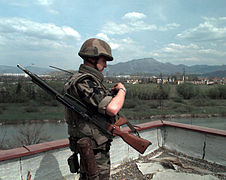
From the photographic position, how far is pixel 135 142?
1740mm

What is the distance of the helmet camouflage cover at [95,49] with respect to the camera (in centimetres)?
169

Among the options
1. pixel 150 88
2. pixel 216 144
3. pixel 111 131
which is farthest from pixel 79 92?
pixel 150 88

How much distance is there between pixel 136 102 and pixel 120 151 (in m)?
21.7

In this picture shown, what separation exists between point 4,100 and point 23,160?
22.5 meters

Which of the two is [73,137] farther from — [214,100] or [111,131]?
[214,100]

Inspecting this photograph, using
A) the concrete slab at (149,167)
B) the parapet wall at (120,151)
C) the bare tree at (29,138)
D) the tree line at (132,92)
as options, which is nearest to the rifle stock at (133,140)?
the parapet wall at (120,151)

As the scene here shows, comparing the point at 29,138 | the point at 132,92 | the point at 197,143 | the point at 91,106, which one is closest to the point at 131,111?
the point at 132,92

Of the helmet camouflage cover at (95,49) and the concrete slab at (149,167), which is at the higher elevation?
the helmet camouflage cover at (95,49)

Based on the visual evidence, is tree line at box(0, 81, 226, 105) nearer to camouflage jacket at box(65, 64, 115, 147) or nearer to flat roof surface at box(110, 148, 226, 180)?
flat roof surface at box(110, 148, 226, 180)

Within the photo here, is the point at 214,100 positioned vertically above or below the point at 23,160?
below

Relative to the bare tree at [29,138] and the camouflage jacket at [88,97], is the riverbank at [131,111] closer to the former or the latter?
the bare tree at [29,138]

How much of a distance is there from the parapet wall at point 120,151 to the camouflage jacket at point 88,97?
1.14 m

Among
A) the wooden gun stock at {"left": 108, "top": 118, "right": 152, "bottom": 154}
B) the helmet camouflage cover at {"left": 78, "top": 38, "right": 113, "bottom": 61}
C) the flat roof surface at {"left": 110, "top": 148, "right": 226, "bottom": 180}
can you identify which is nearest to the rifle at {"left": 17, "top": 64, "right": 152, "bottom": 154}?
the wooden gun stock at {"left": 108, "top": 118, "right": 152, "bottom": 154}

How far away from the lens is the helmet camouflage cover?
1688 mm
